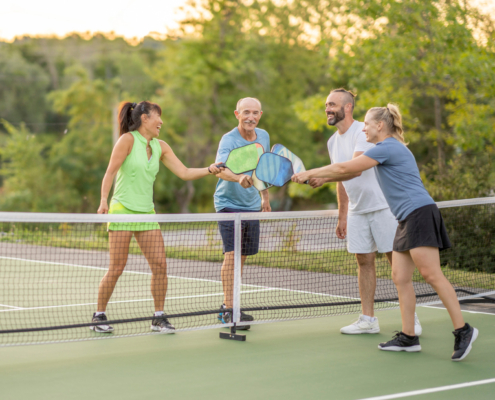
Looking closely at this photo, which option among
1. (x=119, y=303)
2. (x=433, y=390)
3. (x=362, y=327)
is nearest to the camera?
(x=433, y=390)

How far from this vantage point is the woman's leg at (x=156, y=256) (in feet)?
21.1

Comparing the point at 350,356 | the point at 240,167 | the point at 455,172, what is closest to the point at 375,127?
the point at 240,167

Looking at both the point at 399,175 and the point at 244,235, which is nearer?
the point at 399,175

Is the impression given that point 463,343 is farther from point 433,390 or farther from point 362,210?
point 362,210

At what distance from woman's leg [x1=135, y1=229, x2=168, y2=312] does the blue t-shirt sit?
2125mm

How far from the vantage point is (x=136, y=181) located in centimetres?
637

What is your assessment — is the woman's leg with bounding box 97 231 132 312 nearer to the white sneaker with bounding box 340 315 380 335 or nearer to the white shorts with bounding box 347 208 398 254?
the white shorts with bounding box 347 208 398 254

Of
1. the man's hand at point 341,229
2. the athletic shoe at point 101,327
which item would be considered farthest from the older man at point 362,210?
the athletic shoe at point 101,327

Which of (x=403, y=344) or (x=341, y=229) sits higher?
(x=341, y=229)

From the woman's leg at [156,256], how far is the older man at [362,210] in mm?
1768

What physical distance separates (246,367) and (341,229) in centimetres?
199

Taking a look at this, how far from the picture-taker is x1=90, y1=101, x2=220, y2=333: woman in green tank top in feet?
20.6

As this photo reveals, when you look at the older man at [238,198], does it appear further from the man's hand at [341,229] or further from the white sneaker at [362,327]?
the white sneaker at [362,327]

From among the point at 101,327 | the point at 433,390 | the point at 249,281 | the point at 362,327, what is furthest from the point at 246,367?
the point at 249,281
